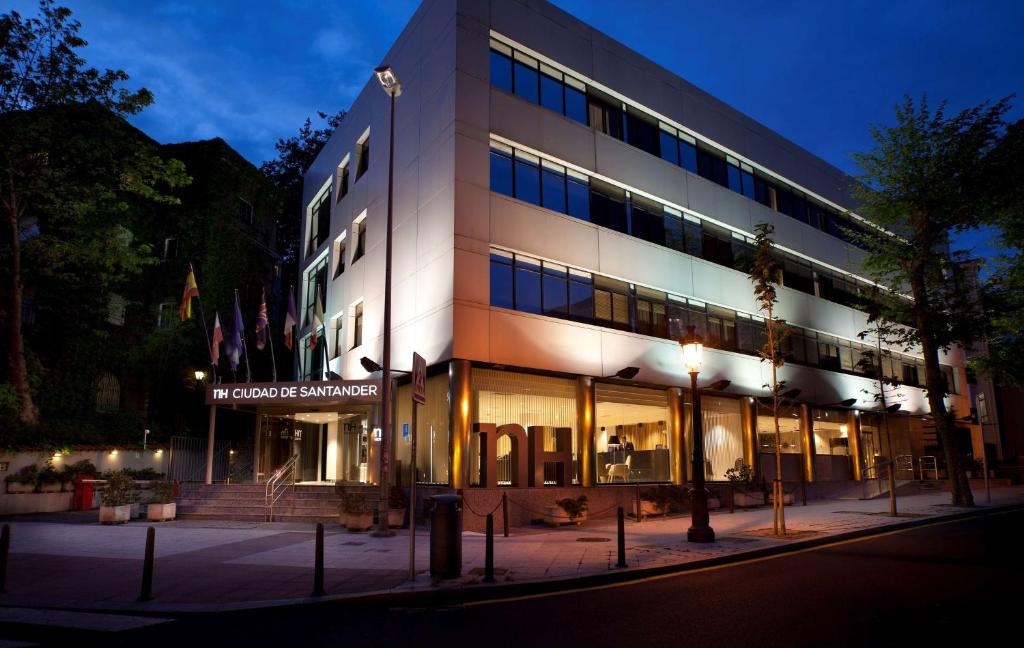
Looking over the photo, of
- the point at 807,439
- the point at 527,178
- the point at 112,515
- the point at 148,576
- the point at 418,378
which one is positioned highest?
the point at 527,178

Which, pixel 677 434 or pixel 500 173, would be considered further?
pixel 677 434

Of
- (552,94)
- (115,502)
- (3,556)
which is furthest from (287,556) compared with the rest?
(552,94)

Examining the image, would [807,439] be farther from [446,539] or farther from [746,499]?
[446,539]

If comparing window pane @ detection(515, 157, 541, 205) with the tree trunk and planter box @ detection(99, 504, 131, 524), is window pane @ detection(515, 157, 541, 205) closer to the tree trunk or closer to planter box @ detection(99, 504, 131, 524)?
planter box @ detection(99, 504, 131, 524)

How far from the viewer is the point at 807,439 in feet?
96.9

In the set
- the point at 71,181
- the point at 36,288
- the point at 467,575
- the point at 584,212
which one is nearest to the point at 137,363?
the point at 36,288

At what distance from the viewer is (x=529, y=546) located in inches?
543

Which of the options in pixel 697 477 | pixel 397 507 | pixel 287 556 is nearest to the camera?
pixel 287 556

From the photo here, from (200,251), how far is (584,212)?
2206 cm

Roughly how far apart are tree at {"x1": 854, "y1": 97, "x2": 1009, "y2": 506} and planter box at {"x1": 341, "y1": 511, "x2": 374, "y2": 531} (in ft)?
66.2

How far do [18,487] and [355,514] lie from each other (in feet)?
42.6

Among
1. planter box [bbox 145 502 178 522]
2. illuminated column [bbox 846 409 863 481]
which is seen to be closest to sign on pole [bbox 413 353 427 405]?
planter box [bbox 145 502 178 522]

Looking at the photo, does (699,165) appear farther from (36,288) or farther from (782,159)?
(36,288)

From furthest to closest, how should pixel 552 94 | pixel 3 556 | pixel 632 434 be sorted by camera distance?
pixel 632 434 → pixel 552 94 → pixel 3 556
